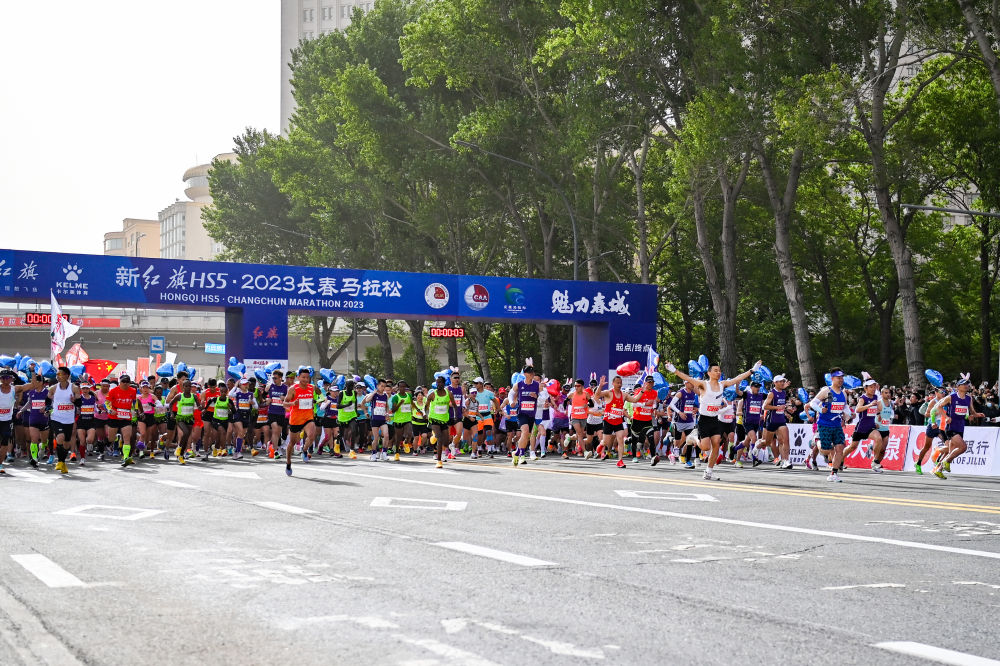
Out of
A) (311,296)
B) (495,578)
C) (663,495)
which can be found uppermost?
(311,296)

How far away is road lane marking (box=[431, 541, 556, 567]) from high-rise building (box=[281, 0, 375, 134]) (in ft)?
484

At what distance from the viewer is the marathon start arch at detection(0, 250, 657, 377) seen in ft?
116

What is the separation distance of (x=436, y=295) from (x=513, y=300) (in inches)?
106

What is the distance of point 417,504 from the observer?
550 inches

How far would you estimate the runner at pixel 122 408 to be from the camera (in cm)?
2445

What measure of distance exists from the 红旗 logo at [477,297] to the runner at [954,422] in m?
21.2

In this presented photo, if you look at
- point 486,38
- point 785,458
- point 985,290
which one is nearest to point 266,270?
point 486,38

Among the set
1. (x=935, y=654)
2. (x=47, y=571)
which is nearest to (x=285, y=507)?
(x=47, y=571)

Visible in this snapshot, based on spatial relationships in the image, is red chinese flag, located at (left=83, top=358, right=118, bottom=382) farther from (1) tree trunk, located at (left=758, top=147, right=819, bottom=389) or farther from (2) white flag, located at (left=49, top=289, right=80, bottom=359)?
(1) tree trunk, located at (left=758, top=147, right=819, bottom=389)

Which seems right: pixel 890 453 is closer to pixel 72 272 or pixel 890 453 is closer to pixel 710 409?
pixel 710 409

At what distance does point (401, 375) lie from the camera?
227ft

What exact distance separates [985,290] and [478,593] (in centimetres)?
4240

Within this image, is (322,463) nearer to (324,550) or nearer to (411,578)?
(324,550)

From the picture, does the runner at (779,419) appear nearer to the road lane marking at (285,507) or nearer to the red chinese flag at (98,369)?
the road lane marking at (285,507)
